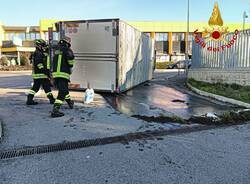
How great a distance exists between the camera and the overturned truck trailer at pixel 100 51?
9244mm

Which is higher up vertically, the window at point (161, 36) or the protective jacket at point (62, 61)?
the window at point (161, 36)

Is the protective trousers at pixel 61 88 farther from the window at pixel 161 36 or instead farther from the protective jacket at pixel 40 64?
the window at pixel 161 36

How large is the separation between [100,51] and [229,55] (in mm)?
6331

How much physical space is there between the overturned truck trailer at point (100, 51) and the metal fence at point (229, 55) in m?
4.86

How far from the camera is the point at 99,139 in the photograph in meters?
4.53

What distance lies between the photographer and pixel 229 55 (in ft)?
38.0

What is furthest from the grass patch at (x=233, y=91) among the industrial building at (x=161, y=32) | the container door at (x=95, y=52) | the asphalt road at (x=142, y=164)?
the industrial building at (x=161, y=32)

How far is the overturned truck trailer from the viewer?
924 centimetres

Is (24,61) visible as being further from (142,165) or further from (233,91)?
(142,165)

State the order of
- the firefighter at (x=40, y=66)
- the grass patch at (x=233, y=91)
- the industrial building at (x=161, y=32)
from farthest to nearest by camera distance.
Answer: the industrial building at (x=161, y=32)
the grass patch at (x=233, y=91)
the firefighter at (x=40, y=66)

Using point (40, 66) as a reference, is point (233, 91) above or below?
below

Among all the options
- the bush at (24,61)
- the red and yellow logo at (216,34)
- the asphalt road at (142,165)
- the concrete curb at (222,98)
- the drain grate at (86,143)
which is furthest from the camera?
the bush at (24,61)

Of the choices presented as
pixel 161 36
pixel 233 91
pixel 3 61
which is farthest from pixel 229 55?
pixel 161 36

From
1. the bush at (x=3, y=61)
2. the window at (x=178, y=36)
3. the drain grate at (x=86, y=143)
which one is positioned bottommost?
the drain grate at (x=86, y=143)
